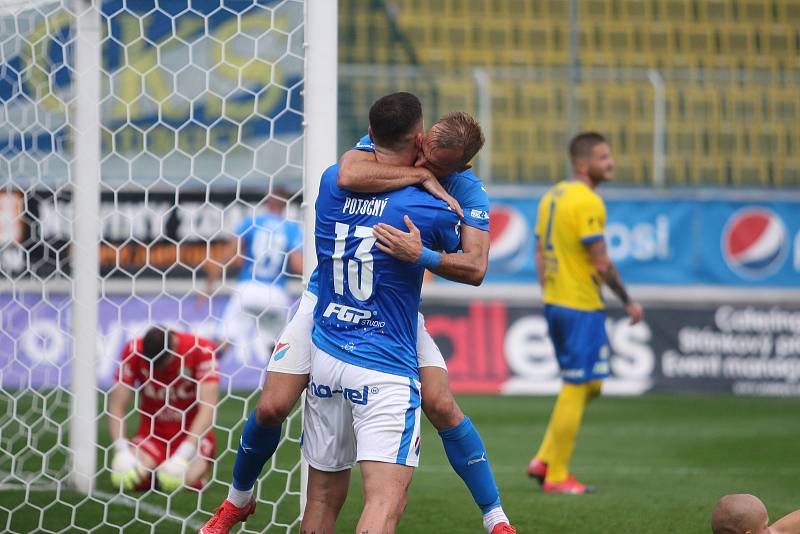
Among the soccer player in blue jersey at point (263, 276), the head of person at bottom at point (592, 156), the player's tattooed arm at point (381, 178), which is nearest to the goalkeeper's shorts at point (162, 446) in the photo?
the soccer player in blue jersey at point (263, 276)

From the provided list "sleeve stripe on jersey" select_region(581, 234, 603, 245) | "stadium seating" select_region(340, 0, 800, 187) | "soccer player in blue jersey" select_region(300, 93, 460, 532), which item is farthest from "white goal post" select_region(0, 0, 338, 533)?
"stadium seating" select_region(340, 0, 800, 187)

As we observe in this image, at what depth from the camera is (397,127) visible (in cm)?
445

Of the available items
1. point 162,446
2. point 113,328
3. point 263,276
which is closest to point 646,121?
point 263,276

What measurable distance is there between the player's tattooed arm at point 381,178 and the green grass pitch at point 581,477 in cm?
215

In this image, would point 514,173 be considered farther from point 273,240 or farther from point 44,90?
point 44,90

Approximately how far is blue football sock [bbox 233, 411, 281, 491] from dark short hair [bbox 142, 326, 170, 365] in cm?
180

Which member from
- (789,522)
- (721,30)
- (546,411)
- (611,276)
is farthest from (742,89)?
(789,522)

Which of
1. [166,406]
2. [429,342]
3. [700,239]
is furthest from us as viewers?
[700,239]

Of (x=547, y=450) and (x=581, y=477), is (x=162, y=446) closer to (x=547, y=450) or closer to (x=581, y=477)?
(x=547, y=450)

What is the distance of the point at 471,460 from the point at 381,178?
49.6 inches

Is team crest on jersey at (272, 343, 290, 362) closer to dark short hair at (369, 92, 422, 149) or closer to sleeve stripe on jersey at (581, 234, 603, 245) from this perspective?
dark short hair at (369, 92, 422, 149)

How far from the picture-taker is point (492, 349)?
1285cm

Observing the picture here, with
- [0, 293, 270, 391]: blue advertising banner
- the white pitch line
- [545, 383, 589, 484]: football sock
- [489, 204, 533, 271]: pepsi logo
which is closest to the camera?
the white pitch line

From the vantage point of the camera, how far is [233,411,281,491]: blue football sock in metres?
4.82
